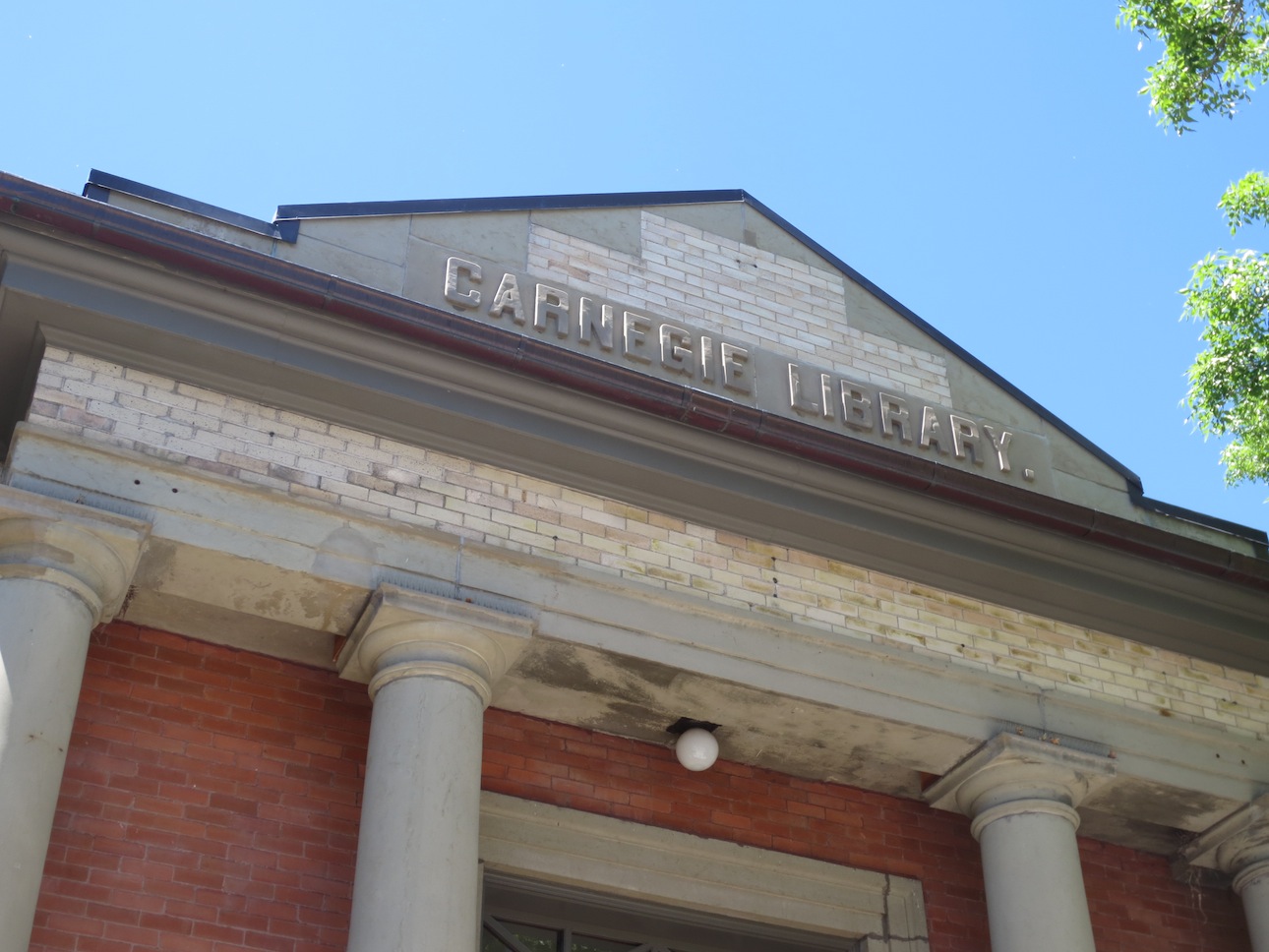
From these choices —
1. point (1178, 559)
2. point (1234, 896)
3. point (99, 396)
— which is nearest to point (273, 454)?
point (99, 396)

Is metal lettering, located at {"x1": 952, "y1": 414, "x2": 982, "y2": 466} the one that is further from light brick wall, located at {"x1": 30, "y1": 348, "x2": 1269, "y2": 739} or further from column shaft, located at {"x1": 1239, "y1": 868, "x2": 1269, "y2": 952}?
column shaft, located at {"x1": 1239, "y1": 868, "x2": 1269, "y2": 952}

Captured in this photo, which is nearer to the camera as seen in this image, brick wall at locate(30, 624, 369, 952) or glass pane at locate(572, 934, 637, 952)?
brick wall at locate(30, 624, 369, 952)

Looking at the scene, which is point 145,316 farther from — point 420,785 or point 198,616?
point 420,785

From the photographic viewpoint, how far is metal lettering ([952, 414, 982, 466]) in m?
11.5

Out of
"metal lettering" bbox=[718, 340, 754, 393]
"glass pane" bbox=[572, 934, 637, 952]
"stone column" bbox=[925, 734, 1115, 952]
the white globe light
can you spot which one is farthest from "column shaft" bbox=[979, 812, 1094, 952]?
"metal lettering" bbox=[718, 340, 754, 393]

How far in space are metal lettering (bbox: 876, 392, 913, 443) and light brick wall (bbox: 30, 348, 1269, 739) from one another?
3.93ft

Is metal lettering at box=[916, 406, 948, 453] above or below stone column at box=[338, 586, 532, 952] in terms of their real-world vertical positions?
above

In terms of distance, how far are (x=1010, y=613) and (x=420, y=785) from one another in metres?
4.31

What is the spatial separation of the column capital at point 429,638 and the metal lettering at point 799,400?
2.82 m

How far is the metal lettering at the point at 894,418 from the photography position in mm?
11312

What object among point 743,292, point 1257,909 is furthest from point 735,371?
point 1257,909

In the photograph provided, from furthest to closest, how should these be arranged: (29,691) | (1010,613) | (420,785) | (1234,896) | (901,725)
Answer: (1234,896) < (1010,613) < (901,725) < (420,785) < (29,691)

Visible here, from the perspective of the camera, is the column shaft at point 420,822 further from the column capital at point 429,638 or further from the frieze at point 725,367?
the frieze at point 725,367

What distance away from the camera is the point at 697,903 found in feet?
32.9
